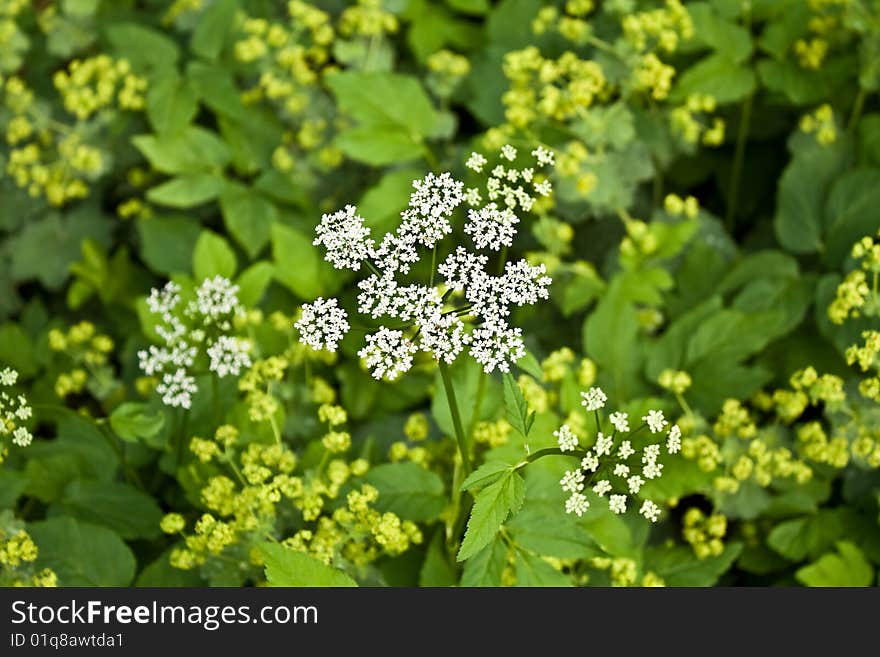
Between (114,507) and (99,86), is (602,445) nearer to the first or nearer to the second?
(114,507)

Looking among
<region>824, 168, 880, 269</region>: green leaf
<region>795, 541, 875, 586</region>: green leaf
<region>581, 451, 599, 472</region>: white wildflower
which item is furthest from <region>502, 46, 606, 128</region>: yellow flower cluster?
<region>795, 541, 875, 586</region>: green leaf

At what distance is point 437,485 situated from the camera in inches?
90.7

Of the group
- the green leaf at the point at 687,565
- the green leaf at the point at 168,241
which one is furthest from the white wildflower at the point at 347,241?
the green leaf at the point at 168,241

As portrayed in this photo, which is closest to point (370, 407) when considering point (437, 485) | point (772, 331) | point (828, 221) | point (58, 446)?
point (437, 485)

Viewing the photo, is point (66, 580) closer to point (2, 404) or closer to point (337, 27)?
point (2, 404)

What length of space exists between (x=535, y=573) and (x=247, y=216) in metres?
1.61

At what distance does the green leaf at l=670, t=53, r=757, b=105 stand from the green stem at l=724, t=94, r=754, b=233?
8.1 inches

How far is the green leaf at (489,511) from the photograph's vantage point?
5.51ft

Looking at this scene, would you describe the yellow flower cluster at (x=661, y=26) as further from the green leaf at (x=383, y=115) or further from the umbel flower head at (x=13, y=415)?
the umbel flower head at (x=13, y=415)

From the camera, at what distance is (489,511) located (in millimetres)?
1705

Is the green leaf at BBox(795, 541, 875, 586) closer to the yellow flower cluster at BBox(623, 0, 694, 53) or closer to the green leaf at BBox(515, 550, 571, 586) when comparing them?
the green leaf at BBox(515, 550, 571, 586)

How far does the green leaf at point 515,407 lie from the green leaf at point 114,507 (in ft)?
3.75
